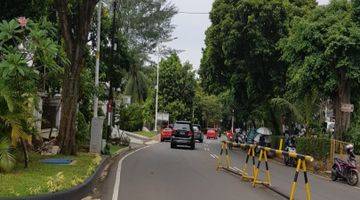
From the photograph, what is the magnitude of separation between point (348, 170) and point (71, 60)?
37.8 ft

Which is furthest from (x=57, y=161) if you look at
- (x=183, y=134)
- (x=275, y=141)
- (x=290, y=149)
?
(x=183, y=134)

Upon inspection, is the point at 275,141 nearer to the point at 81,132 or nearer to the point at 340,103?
the point at 340,103

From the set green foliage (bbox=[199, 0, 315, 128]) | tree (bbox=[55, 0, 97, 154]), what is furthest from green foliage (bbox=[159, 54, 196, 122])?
tree (bbox=[55, 0, 97, 154])

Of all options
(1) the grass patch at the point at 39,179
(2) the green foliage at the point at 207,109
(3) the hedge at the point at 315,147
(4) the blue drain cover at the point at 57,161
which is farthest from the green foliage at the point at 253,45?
(2) the green foliage at the point at 207,109

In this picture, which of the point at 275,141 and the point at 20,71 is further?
the point at 275,141

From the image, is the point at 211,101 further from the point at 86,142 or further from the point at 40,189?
the point at 40,189

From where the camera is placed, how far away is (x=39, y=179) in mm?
13859

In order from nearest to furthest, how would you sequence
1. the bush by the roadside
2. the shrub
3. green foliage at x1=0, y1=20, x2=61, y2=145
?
1. green foliage at x1=0, y1=20, x2=61, y2=145
2. the shrub
3. the bush by the roadside

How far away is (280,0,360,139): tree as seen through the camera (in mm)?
28500

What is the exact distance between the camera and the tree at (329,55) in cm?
2850

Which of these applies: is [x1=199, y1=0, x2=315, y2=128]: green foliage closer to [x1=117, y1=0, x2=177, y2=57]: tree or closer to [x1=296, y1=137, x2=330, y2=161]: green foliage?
[x1=296, y1=137, x2=330, y2=161]: green foliage

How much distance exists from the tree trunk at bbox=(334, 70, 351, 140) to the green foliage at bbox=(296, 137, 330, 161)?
69.3 inches

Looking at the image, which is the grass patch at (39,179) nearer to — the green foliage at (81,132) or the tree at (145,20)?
the green foliage at (81,132)

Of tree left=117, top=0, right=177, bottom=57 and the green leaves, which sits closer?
the green leaves
